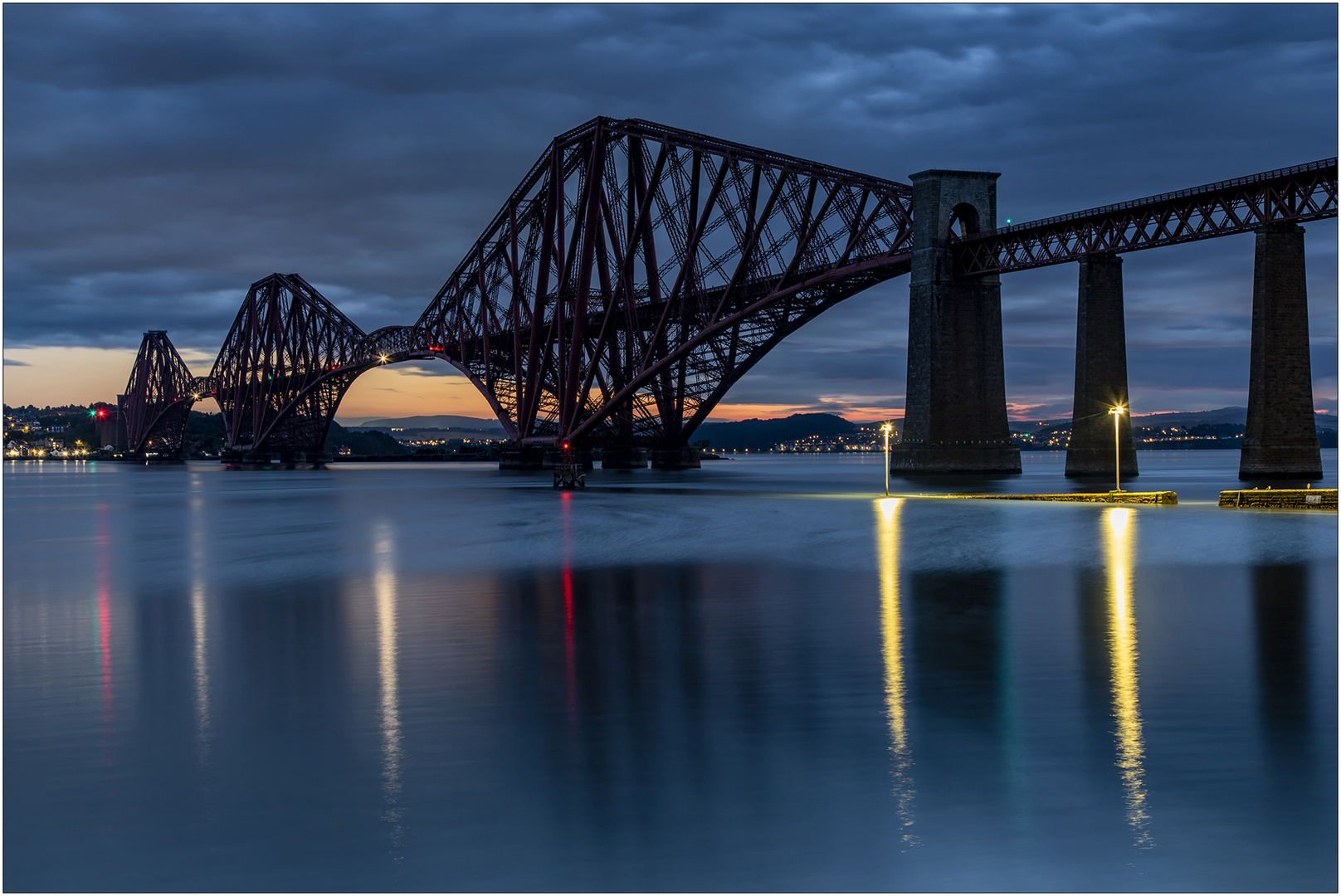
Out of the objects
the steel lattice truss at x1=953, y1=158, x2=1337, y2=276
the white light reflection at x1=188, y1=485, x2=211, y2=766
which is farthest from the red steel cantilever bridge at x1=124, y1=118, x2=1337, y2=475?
the white light reflection at x1=188, y1=485, x2=211, y2=766

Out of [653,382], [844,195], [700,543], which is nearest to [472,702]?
[700,543]

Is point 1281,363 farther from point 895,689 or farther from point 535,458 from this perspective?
point 535,458

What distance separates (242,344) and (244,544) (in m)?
151

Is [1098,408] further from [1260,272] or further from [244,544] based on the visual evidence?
[244,544]

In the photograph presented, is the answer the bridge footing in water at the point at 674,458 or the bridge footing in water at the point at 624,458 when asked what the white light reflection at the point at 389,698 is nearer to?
the bridge footing in water at the point at 674,458

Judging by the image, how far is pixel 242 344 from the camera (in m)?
175

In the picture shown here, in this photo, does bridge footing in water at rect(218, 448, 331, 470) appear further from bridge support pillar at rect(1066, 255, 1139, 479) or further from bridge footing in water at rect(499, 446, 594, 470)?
bridge support pillar at rect(1066, 255, 1139, 479)

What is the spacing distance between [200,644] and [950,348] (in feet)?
186

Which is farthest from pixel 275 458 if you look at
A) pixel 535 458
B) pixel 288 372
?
→ pixel 535 458

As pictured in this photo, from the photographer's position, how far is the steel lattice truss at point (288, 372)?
153m

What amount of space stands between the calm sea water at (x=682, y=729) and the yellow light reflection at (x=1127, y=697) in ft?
0.13

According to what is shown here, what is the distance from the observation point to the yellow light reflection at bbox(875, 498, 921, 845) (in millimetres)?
7883

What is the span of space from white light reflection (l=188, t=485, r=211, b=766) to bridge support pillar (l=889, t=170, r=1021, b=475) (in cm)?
4320

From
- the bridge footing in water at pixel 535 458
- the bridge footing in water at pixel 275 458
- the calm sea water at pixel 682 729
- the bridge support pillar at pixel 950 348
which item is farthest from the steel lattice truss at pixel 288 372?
the calm sea water at pixel 682 729
